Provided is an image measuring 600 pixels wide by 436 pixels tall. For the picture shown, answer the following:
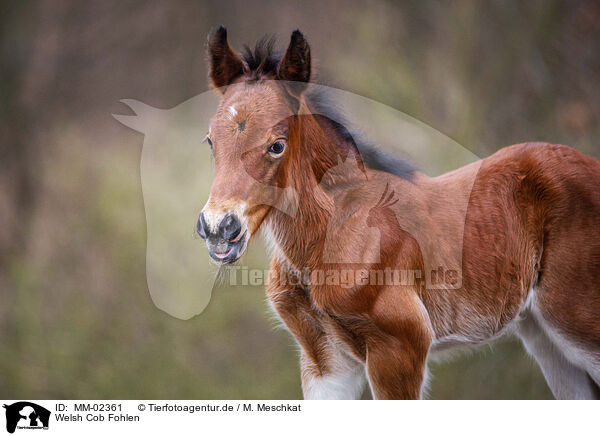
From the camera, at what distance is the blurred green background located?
1.61m

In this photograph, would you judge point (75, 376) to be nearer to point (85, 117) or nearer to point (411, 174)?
point (85, 117)

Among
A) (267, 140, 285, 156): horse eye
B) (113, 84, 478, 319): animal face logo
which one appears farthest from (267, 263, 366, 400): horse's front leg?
(267, 140, 285, 156): horse eye

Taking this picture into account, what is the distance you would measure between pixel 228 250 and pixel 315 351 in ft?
1.39

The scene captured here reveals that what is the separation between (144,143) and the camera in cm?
158

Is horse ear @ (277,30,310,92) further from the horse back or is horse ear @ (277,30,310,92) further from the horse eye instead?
the horse back

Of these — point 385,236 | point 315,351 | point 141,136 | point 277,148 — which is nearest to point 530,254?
point 385,236

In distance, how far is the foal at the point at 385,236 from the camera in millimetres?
1266

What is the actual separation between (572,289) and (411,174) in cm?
54

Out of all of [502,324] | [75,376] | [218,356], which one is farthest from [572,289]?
[75,376]

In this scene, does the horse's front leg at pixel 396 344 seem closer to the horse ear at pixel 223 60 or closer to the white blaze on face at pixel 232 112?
the white blaze on face at pixel 232 112

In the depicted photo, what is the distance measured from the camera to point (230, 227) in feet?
3.87
